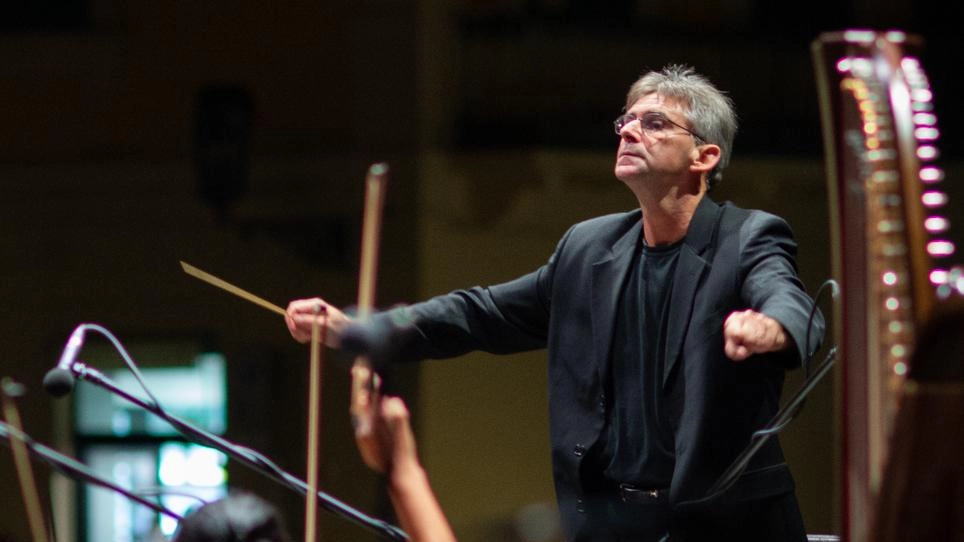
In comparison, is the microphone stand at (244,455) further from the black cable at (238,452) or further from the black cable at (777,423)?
the black cable at (777,423)

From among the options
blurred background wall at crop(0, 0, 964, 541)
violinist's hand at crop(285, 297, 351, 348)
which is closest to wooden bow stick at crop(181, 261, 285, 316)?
violinist's hand at crop(285, 297, 351, 348)

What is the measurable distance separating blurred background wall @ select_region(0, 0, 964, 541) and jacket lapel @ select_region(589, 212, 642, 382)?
359cm

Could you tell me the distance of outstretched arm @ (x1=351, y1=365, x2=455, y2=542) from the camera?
1442 mm

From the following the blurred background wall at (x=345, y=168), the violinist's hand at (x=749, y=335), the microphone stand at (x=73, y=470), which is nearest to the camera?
the violinist's hand at (x=749, y=335)

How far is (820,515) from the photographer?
636cm

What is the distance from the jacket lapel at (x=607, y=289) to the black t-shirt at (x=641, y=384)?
15 mm

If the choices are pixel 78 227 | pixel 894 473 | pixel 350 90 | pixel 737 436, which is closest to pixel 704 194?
pixel 737 436

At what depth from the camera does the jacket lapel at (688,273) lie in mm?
2643

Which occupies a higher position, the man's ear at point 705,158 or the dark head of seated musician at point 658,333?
the man's ear at point 705,158

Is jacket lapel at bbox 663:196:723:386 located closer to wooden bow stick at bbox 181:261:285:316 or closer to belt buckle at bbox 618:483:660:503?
belt buckle at bbox 618:483:660:503

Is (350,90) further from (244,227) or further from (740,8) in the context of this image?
(740,8)

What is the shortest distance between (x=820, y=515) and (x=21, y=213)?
3.45 meters

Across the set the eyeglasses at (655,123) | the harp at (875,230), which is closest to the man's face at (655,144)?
the eyeglasses at (655,123)

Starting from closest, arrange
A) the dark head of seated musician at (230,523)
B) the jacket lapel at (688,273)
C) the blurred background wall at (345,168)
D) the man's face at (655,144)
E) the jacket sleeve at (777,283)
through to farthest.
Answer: the dark head of seated musician at (230,523) < the jacket sleeve at (777,283) < the jacket lapel at (688,273) < the man's face at (655,144) < the blurred background wall at (345,168)
